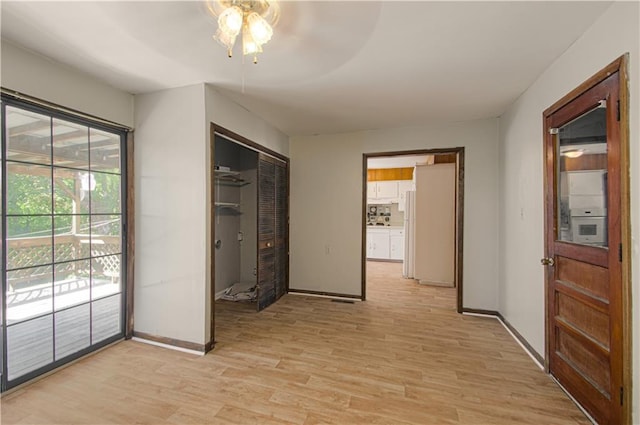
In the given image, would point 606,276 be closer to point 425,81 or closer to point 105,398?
point 425,81

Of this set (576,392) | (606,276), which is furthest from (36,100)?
(576,392)


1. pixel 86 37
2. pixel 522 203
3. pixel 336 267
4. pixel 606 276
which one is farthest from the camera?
pixel 336 267

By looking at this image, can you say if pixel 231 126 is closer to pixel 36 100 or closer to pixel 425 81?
pixel 36 100

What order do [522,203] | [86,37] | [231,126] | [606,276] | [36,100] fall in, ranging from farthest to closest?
[231,126] < [522,203] < [36,100] < [86,37] < [606,276]

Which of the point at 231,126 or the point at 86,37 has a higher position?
the point at 86,37

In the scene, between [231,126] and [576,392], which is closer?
[576,392]

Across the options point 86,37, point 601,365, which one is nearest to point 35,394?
point 86,37

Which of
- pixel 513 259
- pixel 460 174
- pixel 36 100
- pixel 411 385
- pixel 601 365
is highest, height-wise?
pixel 36 100

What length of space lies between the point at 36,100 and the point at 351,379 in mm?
3219

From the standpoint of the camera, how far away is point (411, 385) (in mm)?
1987

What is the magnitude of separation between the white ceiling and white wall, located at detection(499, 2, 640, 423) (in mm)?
126

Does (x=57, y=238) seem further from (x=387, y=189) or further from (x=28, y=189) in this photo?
(x=387, y=189)

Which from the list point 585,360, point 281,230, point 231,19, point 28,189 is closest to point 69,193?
point 28,189

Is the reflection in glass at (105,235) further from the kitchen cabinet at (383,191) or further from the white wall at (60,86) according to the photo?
the kitchen cabinet at (383,191)
